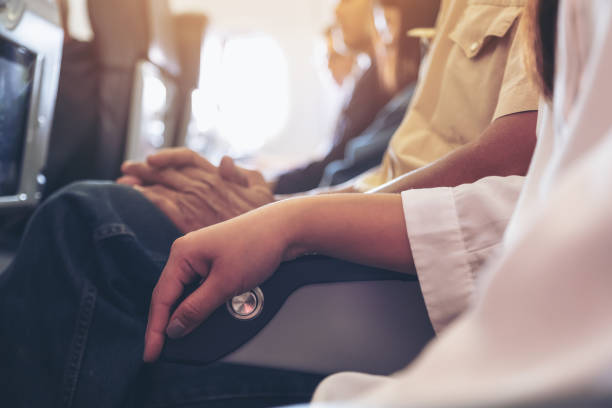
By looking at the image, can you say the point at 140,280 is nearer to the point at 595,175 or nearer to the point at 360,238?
the point at 360,238

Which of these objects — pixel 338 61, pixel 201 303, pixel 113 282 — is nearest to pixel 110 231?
pixel 113 282

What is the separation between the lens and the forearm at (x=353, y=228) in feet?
1.48

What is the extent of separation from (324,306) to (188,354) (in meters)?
0.13

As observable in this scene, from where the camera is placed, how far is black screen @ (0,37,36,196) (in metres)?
0.81

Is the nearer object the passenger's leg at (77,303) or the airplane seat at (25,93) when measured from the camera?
the passenger's leg at (77,303)

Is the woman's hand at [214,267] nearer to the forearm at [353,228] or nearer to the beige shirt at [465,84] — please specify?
the forearm at [353,228]

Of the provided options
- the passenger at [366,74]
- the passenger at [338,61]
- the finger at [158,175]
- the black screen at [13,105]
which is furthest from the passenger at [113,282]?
the passenger at [338,61]

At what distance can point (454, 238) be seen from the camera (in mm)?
438

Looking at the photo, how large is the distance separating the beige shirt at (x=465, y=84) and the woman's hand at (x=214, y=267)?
0.33 meters

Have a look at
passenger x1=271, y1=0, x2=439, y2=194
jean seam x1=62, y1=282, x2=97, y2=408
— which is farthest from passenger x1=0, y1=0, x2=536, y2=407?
passenger x1=271, y1=0, x2=439, y2=194

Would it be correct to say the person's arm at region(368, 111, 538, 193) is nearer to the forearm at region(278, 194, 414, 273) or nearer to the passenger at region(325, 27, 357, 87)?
the forearm at region(278, 194, 414, 273)

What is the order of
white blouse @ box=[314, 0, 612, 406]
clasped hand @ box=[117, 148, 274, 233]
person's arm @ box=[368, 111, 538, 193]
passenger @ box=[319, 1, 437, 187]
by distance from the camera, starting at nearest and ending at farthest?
white blouse @ box=[314, 0, 612, 406], person's arm @ box=[368, 111, 538, 193], clasped hand @ box=[117, 148, 274, 233], passenger @ box=[319, 1, 437, 187]

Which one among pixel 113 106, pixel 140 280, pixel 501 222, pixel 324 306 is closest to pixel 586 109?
pixel 501 222

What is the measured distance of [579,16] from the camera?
0.28 metres
